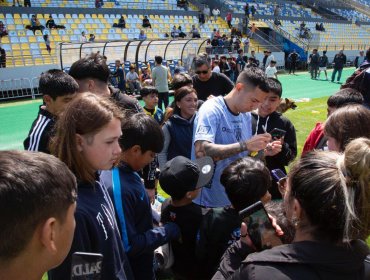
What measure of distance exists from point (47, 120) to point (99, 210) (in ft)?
5.34

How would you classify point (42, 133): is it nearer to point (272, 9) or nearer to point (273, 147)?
point (273, 147)

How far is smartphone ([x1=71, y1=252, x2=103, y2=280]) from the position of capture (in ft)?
3.85

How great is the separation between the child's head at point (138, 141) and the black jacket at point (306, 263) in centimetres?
116

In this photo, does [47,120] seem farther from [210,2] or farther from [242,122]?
[210,2]

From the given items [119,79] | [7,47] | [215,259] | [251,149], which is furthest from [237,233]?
[7,47]

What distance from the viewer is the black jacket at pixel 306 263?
46.9 inches

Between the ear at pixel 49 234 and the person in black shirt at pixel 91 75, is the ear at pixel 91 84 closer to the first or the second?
the person in black shirt at pixel 91 75

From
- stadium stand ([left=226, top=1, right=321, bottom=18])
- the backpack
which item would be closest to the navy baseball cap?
the backpack

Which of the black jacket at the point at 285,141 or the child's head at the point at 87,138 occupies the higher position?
the child's head at the point at 87,138

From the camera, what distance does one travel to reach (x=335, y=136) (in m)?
2.41

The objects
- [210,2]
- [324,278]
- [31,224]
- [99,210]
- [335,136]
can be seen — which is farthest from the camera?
[210,2]

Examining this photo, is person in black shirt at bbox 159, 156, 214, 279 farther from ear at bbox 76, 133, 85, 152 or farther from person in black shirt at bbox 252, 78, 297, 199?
person in black shirt at bbox 252, 78, 297, 199

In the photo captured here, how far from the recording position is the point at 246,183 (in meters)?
2.19

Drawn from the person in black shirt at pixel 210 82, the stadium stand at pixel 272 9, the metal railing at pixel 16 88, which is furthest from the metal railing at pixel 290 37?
the person in black shirt at pixel 210 82
